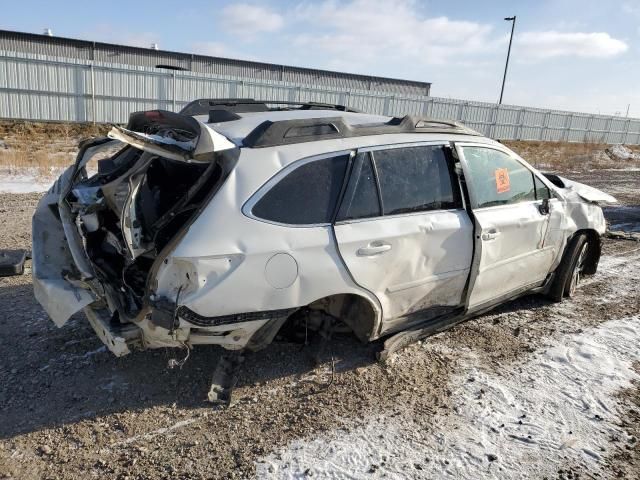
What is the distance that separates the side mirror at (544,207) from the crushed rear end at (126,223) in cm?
294

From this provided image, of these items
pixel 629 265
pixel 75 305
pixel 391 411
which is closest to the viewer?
pixel 75 305

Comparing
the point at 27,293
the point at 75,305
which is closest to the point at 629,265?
the point at 75,305

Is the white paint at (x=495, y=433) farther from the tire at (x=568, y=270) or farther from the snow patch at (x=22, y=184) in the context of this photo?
the snow patch at (x=22, y=184)

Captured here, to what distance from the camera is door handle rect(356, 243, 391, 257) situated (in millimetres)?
3146

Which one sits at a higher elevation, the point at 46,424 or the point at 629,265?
the point at 629,265

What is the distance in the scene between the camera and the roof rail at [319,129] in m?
3.00

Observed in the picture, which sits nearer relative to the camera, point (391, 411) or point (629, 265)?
point (391, 411)

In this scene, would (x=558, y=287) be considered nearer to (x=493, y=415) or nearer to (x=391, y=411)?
(x=493, y=415)

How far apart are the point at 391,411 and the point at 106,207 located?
7.58 ft

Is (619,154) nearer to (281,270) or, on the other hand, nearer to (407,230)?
(407,230)

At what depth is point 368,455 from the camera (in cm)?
272

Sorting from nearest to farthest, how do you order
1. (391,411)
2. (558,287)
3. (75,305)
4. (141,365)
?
(75,305)
(391,411)
(141,365)
(558,287)

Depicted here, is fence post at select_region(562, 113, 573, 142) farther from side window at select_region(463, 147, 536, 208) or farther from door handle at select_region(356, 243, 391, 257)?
Answer: door handle at select_region(356, 243, 391, 257)

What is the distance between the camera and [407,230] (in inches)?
132
